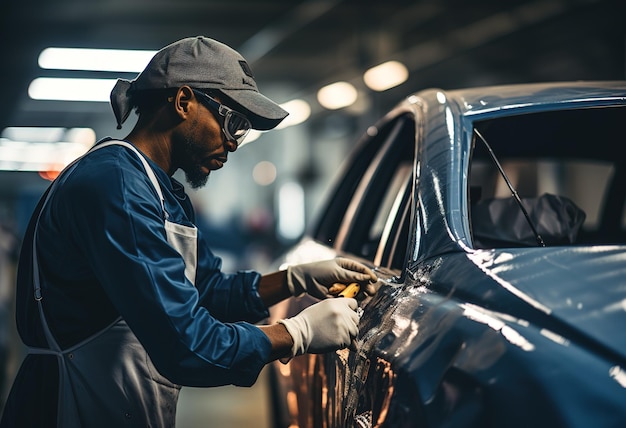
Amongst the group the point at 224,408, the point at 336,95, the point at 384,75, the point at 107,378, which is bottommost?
the point at 224,408

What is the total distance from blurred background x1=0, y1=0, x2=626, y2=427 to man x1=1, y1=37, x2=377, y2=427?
394cm

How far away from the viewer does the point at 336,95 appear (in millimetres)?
17859

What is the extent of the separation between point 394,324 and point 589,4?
10437 millimetres

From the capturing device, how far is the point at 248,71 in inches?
96.3

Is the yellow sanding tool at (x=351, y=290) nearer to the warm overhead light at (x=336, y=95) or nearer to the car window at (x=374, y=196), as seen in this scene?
the car window at (x=374, y=196)

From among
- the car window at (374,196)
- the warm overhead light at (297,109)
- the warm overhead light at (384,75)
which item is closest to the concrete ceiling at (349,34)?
the warm overhead light at (384,75)

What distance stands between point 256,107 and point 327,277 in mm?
596

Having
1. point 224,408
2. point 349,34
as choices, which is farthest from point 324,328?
point 349,34

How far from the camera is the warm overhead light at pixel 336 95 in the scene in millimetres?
17109

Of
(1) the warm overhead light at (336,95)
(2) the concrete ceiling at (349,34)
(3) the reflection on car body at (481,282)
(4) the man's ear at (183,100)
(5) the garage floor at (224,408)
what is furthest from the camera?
(1) the warm overhead light at (336,95)

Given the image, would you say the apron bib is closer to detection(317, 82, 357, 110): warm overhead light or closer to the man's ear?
the man's ear

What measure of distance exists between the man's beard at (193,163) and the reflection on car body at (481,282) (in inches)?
20.1

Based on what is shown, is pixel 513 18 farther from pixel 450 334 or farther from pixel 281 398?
pixel 450 334

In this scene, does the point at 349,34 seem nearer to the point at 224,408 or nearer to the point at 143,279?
the point at 224,408
